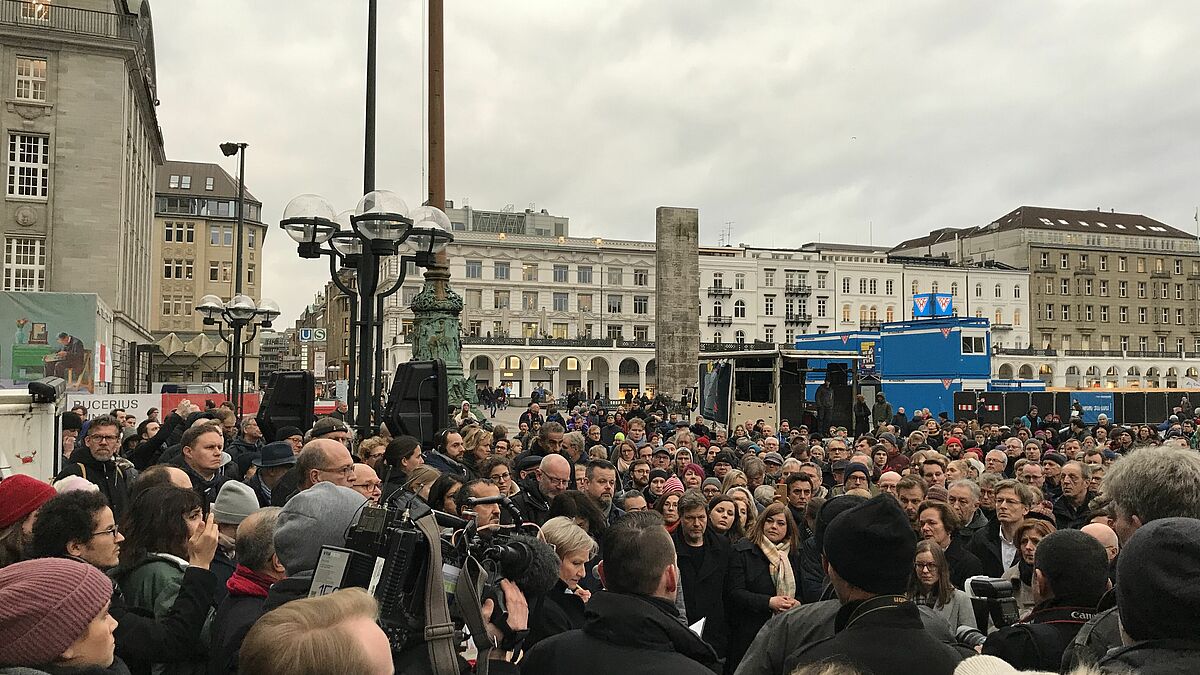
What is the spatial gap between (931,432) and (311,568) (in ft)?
54.1

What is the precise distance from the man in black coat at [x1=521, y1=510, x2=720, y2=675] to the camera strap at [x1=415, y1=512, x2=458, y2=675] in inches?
19.3

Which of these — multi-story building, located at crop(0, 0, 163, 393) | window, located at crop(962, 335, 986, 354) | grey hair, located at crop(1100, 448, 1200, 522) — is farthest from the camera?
multi-story building, located at crop(0, 0, 163, 393)

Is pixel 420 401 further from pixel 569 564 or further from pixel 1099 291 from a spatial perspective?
pixel 1099 291

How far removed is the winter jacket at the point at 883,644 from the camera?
287 centimetres

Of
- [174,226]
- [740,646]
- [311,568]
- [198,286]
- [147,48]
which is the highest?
[147,48]

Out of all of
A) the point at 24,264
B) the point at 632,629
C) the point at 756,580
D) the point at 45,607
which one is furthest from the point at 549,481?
the point at 24,264

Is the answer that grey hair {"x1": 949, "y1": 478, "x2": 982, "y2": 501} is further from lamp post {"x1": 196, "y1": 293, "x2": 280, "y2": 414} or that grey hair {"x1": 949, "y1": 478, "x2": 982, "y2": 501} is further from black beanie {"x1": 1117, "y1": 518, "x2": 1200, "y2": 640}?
lamp post {"x1": 196, "y1": 293, "x2": 280, "y2": 414}

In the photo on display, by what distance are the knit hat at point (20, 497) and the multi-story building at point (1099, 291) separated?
A: 328 feet

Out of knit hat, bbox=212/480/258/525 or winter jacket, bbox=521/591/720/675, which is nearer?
winter jacket, bbox=521/591/720/675

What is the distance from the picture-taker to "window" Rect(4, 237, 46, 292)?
3688 cm

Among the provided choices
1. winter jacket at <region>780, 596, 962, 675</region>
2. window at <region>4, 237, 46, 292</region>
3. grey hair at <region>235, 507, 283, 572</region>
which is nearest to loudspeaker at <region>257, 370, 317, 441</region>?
grey hair at <region>235, 507, 283, 572</region>

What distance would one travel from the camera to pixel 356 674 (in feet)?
6.88

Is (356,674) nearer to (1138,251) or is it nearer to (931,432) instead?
(931,432)

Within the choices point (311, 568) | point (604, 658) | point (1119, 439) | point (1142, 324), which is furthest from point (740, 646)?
point (1142, 324)
